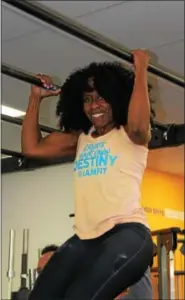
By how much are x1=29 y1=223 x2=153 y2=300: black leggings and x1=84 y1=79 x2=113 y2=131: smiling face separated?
10.9 inches

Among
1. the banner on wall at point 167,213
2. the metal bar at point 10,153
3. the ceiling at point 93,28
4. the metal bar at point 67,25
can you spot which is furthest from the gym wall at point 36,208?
the metal bar at point 67,25

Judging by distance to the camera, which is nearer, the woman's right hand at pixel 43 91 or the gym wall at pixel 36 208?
the woman's right hand at pixel 43 91

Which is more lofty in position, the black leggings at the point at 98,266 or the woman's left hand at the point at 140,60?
the woman's left hand at the point at 140,60

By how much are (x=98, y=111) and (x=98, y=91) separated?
0.18 feet

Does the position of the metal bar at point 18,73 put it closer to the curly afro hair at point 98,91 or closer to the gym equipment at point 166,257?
the curly afro hair at point 98,91

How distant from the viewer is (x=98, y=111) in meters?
1.57

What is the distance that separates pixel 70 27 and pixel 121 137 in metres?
0.32

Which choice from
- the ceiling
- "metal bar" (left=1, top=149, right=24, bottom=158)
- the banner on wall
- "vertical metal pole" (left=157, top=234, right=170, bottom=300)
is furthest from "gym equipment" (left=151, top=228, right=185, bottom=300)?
the banner on wall

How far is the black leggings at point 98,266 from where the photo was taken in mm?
1416

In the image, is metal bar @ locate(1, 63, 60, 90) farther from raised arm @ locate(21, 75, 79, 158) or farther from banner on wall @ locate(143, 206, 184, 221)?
banner on wall @ locate(143, 206, 184, 221)

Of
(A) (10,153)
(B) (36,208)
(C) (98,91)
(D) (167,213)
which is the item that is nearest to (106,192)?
(C) (98,91)

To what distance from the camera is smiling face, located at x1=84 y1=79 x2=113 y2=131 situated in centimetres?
157

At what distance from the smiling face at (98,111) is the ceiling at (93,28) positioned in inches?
48.7

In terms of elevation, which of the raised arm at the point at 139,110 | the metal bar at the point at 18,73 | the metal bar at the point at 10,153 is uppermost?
the metal bar at the point at 18,73
